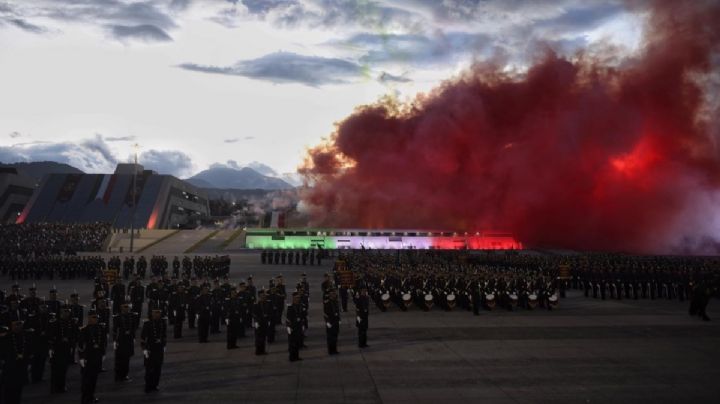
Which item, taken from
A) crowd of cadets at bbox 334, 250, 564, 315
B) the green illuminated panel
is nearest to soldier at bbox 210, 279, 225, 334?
crowd of cadets at bbox 334, 250, 564, 315

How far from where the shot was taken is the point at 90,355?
1116 centimetres

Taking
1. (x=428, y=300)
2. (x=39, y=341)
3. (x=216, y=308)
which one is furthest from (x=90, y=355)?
(x=428, y=300)

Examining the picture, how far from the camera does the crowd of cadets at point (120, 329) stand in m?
Answer: 11.0

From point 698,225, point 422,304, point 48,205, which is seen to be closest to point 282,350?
point 422,304

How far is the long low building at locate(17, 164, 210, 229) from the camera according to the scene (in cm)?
8025

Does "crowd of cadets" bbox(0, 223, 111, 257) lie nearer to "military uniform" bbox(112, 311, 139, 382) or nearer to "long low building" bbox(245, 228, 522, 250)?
"long low building" bbox(245, 228, 522, 250)

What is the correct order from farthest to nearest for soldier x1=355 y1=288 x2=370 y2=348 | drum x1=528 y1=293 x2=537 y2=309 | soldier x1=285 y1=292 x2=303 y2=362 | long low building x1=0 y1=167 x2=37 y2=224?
long low building x1=0 y1=167 x2=37 y2=224
drum x1=528 y1=293 x2=537 y2=309
soldier x1=355 y1=288 x2=370 y2=348
soldier x1=285 y1=292 x2=303 y2=362

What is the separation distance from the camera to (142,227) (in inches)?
3054

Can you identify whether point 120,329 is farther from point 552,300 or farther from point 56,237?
point 56,237

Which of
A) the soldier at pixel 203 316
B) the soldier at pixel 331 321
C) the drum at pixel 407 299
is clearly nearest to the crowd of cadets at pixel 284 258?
the drum at pixel 407 299

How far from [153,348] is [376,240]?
4764 centimetres

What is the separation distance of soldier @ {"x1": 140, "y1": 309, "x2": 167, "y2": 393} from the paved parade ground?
0.28 meters

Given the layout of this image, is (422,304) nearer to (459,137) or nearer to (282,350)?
(282,350)

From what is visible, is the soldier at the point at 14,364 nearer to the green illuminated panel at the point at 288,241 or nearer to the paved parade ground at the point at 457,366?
the paved parade ground at the point at 457,366
